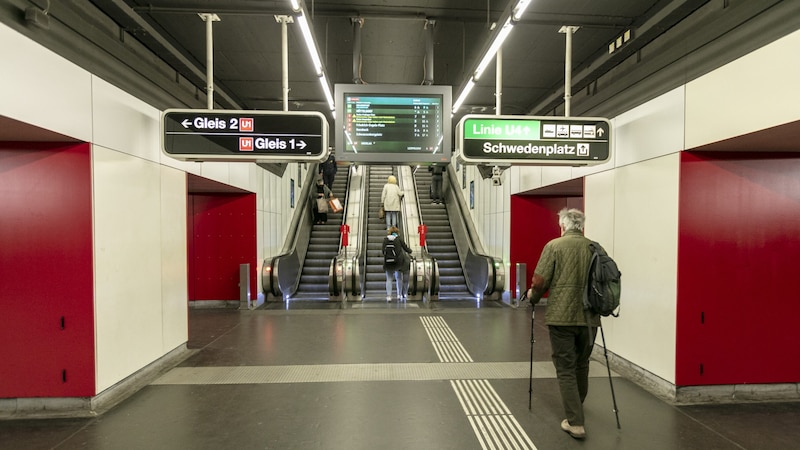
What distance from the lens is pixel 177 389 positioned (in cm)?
373

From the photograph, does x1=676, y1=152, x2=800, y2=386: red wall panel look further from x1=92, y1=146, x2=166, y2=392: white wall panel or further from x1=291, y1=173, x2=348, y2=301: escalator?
x1=291, y1=173, x2=348, y2=301: escalator

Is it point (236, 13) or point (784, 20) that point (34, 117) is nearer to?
point (236, 13)

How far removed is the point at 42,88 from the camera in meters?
2.80

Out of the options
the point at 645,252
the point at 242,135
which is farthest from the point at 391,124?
the point at 645,252

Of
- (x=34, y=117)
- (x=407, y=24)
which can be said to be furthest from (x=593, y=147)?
(x=34, y=117)

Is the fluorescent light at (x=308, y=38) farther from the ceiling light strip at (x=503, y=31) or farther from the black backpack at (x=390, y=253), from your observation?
the black backpack at (x=390, y=253)

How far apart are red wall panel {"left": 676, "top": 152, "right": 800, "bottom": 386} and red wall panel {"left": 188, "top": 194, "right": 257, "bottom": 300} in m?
6.76

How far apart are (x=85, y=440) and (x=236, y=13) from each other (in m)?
4.14

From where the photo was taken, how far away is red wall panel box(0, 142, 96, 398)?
3.20m

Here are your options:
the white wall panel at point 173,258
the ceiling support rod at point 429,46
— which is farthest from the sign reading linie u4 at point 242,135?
the ceiling support rod at point 429,46

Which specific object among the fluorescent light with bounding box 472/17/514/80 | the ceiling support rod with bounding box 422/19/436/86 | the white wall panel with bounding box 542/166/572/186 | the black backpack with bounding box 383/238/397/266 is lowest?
the black backpack with bounding box 383/238/397/266

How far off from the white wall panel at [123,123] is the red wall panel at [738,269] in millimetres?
5138

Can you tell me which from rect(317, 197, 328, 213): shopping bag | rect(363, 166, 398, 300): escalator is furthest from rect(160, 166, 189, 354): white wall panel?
rect(317, 197, 328, 213): shopping bag

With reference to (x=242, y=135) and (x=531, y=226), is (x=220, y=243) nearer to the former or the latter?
(x=242, y=135)
